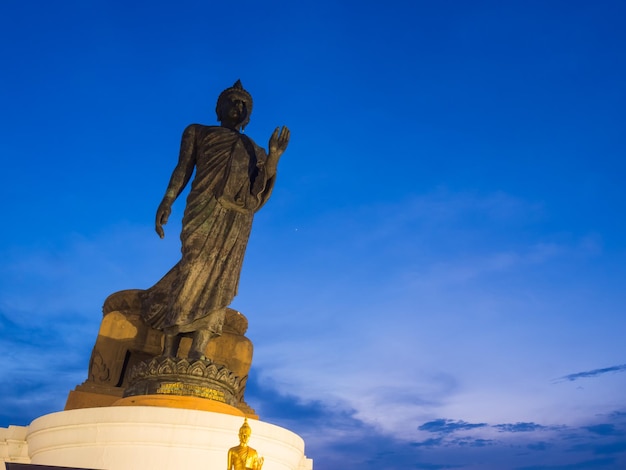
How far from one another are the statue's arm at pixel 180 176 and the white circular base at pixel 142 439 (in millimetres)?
2746

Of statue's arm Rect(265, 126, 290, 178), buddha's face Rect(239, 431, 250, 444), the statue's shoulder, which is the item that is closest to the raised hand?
statue's arm Rect(265, 126, 290, 178)

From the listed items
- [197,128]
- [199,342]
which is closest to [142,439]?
[199,342]

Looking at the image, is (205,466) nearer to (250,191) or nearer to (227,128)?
(250,191)

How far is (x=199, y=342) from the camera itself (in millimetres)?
7078

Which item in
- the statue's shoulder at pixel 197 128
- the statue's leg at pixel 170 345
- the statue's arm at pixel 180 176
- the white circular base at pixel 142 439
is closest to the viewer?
the white circular base at pixel 142 439

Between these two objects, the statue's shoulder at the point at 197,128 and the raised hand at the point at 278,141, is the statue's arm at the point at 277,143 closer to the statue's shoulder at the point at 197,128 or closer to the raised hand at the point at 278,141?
the raised hand at the point at 278,141

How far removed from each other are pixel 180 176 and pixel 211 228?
3.35 ft

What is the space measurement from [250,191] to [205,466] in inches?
148

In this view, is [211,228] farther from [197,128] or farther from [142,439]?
[142,439]

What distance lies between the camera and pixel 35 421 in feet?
20.0

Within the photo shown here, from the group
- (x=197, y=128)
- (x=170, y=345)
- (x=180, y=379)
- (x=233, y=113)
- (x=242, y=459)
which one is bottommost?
(x=242, y=459)

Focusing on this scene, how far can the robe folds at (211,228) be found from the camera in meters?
7.25

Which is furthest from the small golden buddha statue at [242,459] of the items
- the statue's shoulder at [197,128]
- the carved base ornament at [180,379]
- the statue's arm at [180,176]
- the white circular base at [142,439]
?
the statue's shoulder at [197,128]

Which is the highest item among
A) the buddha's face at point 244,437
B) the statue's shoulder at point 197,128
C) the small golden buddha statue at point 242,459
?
the statue's shoulder at point 197,128
